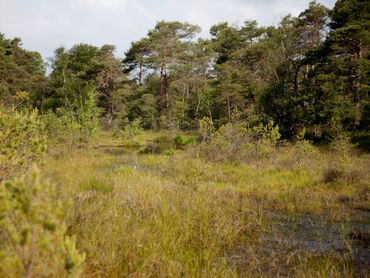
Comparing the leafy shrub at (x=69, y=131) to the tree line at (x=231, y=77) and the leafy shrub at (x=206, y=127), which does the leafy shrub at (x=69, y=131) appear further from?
the leafy shrub at (x=206, y=127)

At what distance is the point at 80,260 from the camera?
181 cm

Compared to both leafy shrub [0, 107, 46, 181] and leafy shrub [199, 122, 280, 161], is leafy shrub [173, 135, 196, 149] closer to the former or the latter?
leafy shrub [199, 122, 280, 161]

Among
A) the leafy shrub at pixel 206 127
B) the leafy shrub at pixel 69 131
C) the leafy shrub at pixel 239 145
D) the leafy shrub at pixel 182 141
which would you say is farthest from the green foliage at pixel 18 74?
the leafy shrub at pixel 239 145

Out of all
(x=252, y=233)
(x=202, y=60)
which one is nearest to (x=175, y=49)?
(x=202, y=60)

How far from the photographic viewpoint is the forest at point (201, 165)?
3.95 meters

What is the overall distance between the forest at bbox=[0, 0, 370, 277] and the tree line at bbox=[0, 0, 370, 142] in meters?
0.14

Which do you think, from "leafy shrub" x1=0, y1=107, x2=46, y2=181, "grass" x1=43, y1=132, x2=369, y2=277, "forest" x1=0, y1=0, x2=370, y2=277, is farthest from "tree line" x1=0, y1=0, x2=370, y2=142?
"leafy shrub" x1=0, y1=107, x2=46, y2=181

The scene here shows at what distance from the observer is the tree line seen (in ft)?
66.7

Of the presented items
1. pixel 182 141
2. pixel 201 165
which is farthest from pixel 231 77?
pixel 201 165

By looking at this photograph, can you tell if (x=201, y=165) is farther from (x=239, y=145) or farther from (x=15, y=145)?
(x=15, y=145)

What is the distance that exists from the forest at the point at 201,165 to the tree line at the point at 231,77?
143 mm

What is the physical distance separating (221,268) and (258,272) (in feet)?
2.06

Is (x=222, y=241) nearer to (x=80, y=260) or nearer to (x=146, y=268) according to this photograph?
(x=146, y=268)

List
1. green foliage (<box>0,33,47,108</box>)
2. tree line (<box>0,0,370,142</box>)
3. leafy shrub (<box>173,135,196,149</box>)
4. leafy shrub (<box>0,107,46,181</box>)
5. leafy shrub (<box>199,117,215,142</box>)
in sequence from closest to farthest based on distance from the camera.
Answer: leafy shrub (<box>0,107,46,181</box>), leafy shrub (<box>199,117,215,142</box>), tree line (<box>0,0,370,142</box>), leafy shrub (<box>173,135,196,149</box>), green foliage (<box>0,33,47,108</box>)
